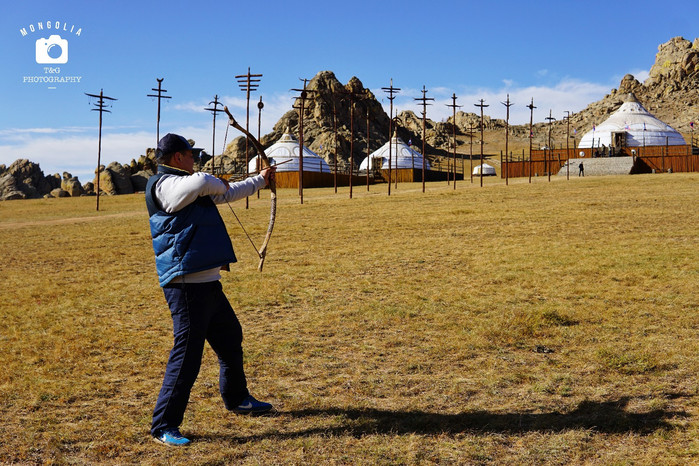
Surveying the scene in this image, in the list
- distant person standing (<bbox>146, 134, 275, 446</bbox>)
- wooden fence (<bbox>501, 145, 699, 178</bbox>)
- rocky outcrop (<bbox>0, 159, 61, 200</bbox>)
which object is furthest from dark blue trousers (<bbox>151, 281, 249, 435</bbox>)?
rocky outcrop (<bbox>0, 159, 61, 200</bbox>)

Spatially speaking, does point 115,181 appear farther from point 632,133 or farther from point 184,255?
point 184,255

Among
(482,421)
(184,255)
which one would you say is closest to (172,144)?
(184,255)

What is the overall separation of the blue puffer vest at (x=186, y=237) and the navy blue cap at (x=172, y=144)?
0.15 metres

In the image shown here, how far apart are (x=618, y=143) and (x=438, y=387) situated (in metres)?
87.5

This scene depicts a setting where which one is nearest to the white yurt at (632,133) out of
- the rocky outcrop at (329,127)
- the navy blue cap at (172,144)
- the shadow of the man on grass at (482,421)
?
the rocky outcrop at (329,127)

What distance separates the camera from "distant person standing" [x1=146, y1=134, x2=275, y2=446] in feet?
16.3

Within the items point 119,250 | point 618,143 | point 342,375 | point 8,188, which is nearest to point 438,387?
point 342,375

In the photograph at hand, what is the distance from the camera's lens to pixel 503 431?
5.49m

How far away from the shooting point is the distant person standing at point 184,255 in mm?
4957

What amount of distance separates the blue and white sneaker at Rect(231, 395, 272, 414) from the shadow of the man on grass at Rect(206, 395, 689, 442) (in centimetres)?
16

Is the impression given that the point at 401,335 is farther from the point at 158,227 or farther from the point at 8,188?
the point at 8,188

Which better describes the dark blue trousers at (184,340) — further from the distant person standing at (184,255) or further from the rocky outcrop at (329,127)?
the rocky outcrop at (329,127)

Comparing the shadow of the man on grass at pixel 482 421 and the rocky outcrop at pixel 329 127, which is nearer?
the shadow of the man on grass at pixel 482 421

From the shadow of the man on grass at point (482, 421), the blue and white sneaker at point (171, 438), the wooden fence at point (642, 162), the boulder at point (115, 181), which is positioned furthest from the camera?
the boulder at point (115, 181)
